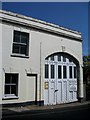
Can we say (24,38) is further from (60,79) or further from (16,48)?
(60,79)

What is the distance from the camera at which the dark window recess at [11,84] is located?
14.4m

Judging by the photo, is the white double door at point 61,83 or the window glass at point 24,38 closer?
the window glass at point 24,38

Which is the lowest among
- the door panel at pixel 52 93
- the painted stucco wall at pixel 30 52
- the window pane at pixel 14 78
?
the door panel at pixel 52 93

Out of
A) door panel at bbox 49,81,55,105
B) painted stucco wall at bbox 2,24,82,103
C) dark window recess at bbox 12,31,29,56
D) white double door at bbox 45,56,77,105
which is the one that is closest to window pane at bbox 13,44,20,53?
dark window recess at bbox 12,31,29,56

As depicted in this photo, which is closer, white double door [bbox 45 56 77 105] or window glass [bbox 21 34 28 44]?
window glass [bbox 21 34 28 44]

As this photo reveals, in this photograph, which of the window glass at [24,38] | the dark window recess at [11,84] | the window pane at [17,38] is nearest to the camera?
the dark window recess at [11,84]

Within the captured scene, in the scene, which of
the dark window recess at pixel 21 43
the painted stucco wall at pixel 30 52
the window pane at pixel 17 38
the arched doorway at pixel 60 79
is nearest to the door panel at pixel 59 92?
the arched doorway at pixel 60 79

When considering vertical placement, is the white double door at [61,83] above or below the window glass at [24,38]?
below

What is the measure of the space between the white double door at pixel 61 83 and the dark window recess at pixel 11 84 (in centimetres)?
257

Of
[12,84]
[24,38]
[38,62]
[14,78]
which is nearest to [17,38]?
[24,38]

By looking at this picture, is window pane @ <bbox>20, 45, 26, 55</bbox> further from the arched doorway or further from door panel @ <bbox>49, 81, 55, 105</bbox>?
door panel @ <bbox>49, 81, 55, 105</bbox>

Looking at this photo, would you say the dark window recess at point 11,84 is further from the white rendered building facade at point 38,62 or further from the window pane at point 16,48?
the window pane at point 16,48

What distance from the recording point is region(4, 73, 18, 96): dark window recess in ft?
47.2

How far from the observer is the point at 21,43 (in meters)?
15.4
